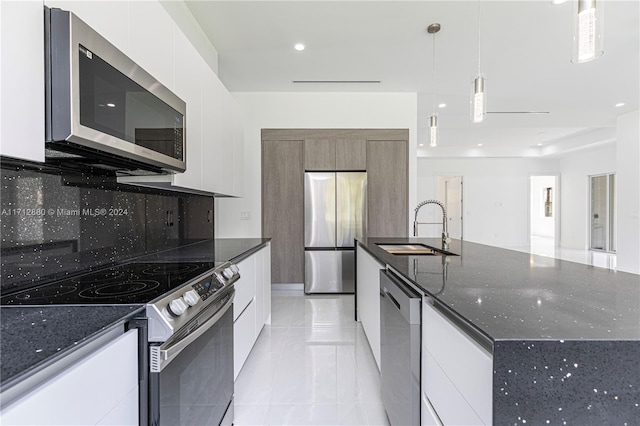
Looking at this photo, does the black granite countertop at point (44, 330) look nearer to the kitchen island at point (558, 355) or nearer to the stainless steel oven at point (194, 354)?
the stainless steel oven at point (194, 354)

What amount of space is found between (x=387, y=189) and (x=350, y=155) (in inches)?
29.1

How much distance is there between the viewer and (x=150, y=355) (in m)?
0.85

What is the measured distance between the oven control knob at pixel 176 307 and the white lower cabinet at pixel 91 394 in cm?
10

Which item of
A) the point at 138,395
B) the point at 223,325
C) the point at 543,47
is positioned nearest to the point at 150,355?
the point at 138,395

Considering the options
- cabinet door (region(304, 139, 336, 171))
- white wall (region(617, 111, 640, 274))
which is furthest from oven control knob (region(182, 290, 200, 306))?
white wall (region(617, 111, 640, 274))

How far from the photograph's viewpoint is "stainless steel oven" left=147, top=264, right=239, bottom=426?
851 millimetres

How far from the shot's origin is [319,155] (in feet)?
14.3

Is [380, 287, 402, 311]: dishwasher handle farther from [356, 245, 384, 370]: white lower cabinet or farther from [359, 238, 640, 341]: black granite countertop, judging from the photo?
[356, 245, 384, 370]: white lower cabinet

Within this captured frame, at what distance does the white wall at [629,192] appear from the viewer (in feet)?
16.8

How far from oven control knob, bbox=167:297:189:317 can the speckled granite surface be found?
0.09 metres

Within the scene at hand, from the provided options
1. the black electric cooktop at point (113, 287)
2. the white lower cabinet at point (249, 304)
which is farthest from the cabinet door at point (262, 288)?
the black electric cooktop at point (113, 287)

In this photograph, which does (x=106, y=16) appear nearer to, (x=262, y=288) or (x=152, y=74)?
(x=152, y=74)

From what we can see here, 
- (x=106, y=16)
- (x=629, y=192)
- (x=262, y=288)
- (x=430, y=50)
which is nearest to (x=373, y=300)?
(x=262, y=288)

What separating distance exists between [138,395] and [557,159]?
11456 mm
